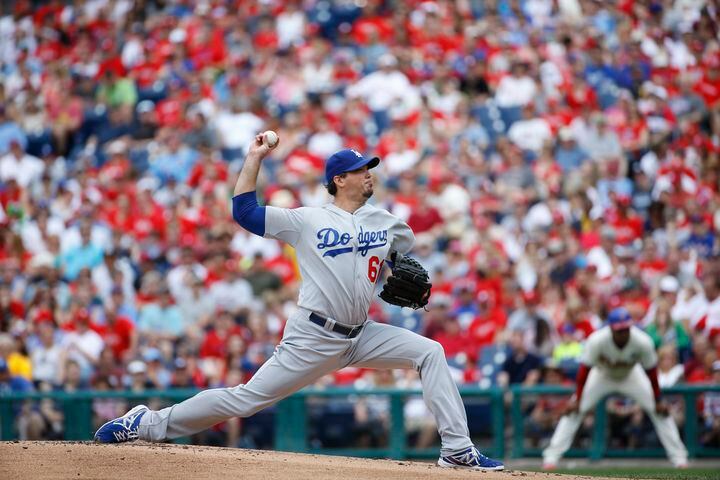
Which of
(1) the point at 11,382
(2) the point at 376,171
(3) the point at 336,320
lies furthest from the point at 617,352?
(1) the point at 11,382

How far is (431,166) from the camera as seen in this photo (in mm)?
13172

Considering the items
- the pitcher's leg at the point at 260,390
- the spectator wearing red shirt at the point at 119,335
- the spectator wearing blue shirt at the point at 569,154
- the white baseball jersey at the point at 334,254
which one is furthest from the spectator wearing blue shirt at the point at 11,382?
the spectator wearing blue shirt at the point at 569,154

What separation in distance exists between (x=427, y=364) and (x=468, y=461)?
54 centimetres

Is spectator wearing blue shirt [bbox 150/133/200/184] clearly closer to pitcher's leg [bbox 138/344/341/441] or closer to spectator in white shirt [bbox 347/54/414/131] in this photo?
spectator in white shirt [bbox 347/54/414/131]


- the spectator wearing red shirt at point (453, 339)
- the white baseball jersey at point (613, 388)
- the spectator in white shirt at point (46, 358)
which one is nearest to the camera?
the white baseball jersey at point (613, 388)

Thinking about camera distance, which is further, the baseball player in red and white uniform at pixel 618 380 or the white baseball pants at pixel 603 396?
the white baseball pants at pixel 603 396

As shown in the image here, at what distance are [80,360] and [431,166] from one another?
4.40 meters

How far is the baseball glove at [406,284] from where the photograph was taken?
6.19m

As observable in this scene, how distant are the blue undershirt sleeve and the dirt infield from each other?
123cm

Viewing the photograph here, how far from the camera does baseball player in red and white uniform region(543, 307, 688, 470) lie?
30.5ft

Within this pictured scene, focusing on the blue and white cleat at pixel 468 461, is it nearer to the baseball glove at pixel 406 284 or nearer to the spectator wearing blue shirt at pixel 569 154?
the baseball glove at pixel 406 284

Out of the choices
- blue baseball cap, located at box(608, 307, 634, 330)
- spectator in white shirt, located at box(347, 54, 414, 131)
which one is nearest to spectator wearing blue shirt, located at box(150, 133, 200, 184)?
spectator in white shirt, located at box(347, 54, 414, 131)

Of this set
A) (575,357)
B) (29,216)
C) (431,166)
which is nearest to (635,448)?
(575,357)

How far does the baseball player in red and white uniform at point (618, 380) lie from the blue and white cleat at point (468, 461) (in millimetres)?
3419
